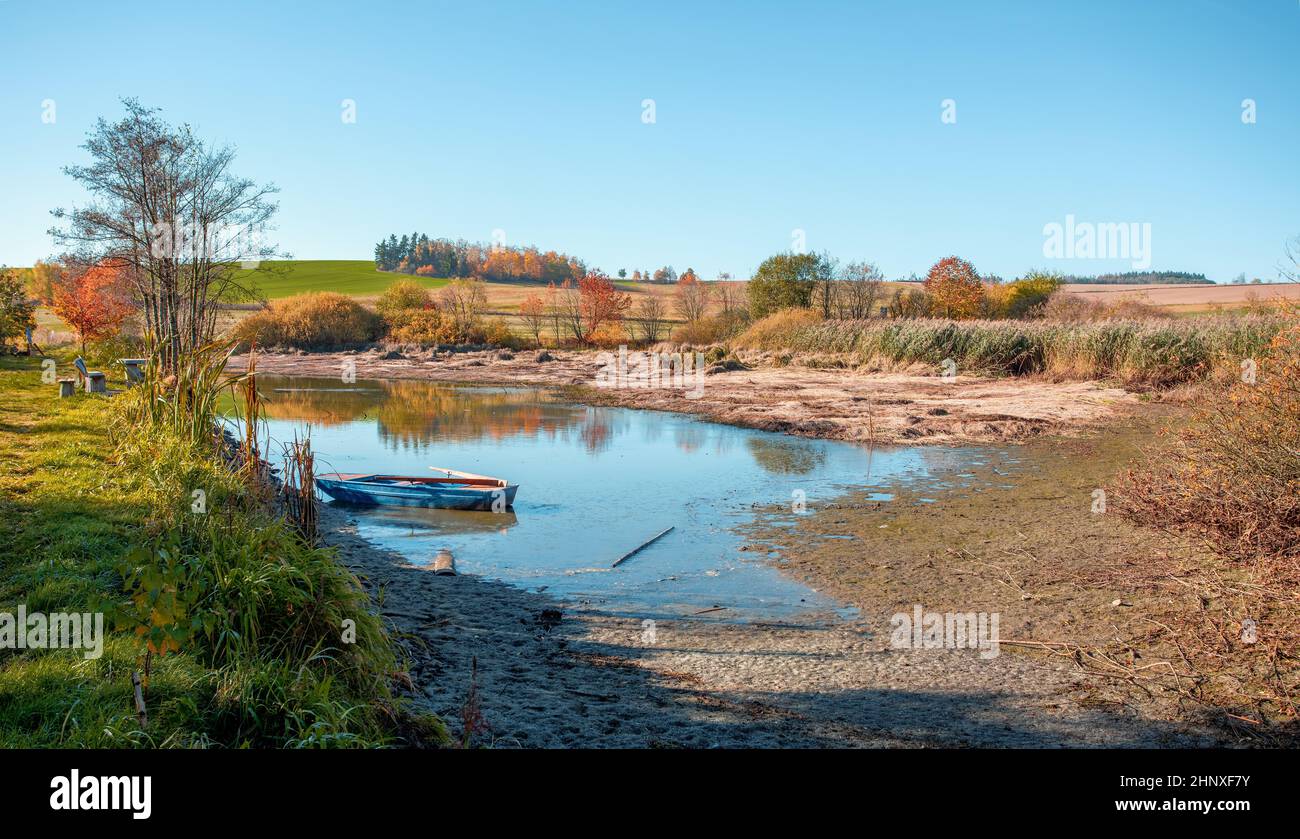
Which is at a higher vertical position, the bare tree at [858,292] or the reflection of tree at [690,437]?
the bare tree at [858,292]

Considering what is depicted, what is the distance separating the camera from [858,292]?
2013 inches

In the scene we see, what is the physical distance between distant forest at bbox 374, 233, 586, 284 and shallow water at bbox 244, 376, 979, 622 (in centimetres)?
6630

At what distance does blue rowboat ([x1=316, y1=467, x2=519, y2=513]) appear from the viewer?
13602mm

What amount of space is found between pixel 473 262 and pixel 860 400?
3256 inches

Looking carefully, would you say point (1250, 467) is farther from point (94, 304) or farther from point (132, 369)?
point (94, 304)

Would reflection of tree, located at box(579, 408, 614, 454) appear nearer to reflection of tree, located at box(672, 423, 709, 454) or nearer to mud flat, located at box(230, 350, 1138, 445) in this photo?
reflection of tree, located at box(672, 423, 709, 454)

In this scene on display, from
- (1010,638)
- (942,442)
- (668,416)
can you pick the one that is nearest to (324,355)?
(668,416)

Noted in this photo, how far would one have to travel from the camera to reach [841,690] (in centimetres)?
661

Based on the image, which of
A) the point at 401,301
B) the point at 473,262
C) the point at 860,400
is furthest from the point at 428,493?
the point at 473,262

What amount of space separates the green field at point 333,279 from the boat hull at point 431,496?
248ft

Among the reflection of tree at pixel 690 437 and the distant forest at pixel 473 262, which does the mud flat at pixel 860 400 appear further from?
the distant forest at pixel 473 262

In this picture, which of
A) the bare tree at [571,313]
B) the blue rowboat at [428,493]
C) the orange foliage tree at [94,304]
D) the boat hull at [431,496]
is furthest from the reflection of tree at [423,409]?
the bare tree at [571,313]

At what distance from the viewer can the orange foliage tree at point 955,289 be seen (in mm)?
59281
